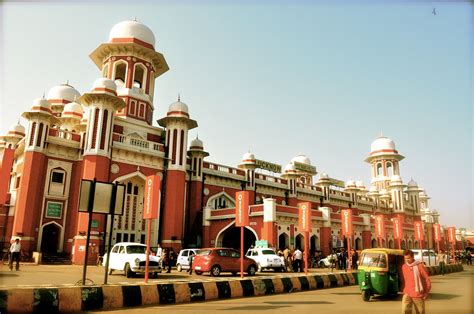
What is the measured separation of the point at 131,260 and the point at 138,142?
13.9m

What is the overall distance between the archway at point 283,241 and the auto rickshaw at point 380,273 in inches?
686

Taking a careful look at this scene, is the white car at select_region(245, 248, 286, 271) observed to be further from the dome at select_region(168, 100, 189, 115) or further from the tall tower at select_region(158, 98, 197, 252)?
the dome at select_region(168, 100, 189, 115)

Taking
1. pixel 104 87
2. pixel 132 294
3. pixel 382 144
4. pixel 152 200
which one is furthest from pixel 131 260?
pixel 382 144

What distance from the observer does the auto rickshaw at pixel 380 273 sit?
11.2 metres

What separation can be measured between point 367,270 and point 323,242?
70.4 ft

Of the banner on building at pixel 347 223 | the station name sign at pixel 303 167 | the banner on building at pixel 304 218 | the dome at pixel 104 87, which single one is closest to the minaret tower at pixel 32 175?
the dome at pixel 104 87

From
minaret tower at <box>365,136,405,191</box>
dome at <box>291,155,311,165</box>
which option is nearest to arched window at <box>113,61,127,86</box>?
dome at <box>291,155,311,165</box>

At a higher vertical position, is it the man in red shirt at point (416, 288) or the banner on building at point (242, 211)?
the banner on building at point (242, 211)

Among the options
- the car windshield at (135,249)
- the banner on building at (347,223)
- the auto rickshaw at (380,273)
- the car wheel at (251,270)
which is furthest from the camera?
the banner on building at (347,223)

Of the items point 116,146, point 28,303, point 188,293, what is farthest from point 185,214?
point 28,303

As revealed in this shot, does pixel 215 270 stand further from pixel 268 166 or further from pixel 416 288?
pixel 268 166

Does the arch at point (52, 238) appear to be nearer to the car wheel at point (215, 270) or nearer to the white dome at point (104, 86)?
the white dome at point (104, 86)

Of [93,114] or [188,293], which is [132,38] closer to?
[93,114]

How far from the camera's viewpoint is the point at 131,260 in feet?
53.0
